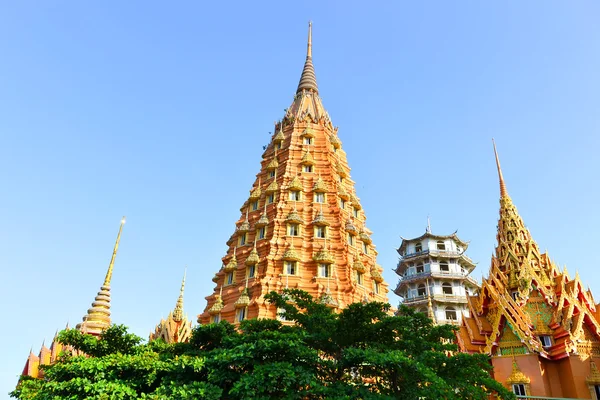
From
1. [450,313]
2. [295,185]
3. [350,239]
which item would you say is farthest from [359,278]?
[450,313]

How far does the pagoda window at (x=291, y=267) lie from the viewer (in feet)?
82.2

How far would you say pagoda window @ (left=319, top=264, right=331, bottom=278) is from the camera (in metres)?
25.1

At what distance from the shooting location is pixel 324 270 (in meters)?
25.3

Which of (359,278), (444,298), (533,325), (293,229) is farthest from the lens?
(444,298)

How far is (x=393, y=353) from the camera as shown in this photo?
1195cm

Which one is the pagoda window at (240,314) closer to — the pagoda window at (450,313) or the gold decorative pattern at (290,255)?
the gold decorative pattern at (290,255)

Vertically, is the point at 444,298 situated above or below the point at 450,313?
above

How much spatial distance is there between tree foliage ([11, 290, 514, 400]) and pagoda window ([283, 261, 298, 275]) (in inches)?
367

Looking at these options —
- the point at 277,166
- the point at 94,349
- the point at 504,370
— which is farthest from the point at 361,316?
the point at 277,166

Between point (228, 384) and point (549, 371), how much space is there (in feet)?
58.5

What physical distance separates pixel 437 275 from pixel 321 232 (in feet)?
73.0

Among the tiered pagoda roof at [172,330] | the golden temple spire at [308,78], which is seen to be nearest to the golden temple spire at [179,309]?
the tiered pagoda roof at [172,330]

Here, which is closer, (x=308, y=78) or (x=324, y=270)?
(x=324, y=270)

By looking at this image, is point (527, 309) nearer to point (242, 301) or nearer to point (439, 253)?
point (242, 301)
